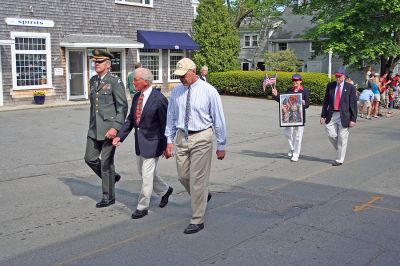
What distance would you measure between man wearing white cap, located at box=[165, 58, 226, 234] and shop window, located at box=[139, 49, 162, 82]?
2018 cm

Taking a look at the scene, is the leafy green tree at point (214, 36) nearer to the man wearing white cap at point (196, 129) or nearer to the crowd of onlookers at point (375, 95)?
the crowd of onlookers at point (375, 95)

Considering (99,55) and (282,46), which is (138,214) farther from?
(282,46)

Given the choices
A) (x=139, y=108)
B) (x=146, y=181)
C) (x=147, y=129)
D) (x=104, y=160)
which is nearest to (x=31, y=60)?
(x=104, y=160)

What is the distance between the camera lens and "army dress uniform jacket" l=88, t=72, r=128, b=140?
633 cm

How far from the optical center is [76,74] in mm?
22156

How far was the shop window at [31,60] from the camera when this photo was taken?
19.6 meters

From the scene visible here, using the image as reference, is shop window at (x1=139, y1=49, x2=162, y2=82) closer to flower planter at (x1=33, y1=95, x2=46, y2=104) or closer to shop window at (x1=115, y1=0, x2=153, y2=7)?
shop window at (x1=115, y1=0, x2=153, y2=7)

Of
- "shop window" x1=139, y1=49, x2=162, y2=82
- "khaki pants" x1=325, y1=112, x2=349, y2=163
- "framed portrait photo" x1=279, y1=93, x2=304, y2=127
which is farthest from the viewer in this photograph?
"shop window" x1=139, y1=49, x2=162, y2=82

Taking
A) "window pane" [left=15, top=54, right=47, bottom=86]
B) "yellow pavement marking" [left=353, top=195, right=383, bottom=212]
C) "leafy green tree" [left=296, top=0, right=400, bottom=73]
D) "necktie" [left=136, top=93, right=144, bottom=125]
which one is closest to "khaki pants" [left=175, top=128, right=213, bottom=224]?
"necktie" [left=136, top=93, right=144, bottom=125]

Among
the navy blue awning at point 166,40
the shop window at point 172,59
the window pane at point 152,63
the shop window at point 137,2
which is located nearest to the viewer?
the shop window at point 137,2

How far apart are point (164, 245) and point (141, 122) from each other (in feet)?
5.43

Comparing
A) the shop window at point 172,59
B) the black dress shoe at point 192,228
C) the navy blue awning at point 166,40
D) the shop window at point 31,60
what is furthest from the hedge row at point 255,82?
the black dress shoe at point 192,228

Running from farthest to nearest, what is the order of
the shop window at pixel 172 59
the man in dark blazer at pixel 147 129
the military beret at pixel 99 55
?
the shop window at pixel 172 59, the military beret at pixel 99 55, the man in dark blazer at pixel 147 129

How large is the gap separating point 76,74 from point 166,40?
18.2 ft
